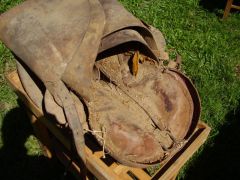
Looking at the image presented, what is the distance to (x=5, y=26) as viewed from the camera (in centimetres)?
205

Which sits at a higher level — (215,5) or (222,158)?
(215,5)

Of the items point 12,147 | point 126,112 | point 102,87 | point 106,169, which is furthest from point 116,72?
point 12,147

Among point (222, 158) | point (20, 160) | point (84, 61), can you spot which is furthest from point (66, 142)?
point (222, 158)

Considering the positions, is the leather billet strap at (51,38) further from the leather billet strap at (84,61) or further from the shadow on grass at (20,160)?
the shadow on grass at (20,160)

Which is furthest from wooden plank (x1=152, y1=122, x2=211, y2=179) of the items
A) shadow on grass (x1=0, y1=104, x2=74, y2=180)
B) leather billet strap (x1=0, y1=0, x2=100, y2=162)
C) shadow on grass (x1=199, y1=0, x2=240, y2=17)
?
shadow on grass (x1=199, y1=0, x2=240, y2=17)

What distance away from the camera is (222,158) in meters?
3.13

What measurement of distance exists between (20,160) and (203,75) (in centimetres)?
186

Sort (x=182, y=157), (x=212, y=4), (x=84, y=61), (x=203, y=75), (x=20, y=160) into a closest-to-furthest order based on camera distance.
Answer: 1. (x=84, y=61)
2. (x=182, y=157)
3. (x=20, y=160)
4. (x=203, y=75)
5. (x=212, y=4)

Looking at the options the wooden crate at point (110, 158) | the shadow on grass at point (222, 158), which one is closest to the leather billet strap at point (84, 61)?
the wooden crate at point (110, 158)

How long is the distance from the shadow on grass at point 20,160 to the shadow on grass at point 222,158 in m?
1.13

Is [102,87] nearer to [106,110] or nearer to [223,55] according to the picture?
[106,110]

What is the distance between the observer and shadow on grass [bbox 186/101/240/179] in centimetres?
304

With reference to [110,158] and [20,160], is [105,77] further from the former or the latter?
[20,160]

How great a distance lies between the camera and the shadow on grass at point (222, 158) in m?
3.04
